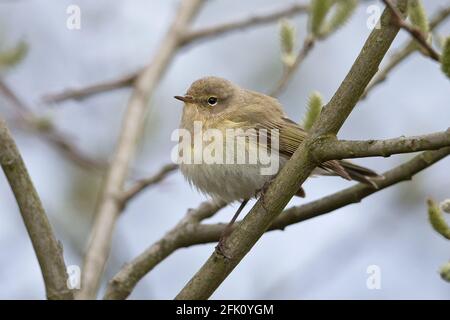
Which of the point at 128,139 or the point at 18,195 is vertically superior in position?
the point at 128,139

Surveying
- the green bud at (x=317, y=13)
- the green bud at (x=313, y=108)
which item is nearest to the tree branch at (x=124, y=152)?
the green bud at (x=313, y=108)

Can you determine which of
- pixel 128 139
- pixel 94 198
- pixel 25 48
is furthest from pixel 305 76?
pixel 25 48

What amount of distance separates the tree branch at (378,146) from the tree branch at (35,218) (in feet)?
4.07

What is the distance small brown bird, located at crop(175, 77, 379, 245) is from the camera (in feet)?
13.0

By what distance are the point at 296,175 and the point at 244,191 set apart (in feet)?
4.35

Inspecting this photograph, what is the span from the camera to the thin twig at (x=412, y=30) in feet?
7.98

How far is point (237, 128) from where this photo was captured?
13.8 feet

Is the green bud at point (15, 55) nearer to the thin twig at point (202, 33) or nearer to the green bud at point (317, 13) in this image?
the thin twig at point (202, 33)

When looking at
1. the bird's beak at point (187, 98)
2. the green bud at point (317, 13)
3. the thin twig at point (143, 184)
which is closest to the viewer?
the green bud at point (317, 13)

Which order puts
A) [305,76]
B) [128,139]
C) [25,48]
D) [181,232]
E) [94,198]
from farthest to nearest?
[305,76] → [94,198] → [128,139] → [25,48] → [181,232]

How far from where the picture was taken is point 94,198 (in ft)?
22.9

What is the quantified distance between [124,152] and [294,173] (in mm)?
1945

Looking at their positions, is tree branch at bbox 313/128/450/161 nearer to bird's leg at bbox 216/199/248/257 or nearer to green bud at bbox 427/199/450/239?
green bud at bbox 427/199/450/239
